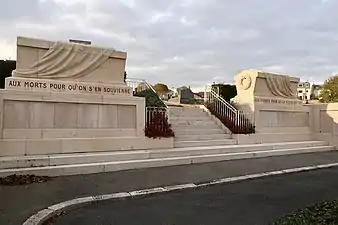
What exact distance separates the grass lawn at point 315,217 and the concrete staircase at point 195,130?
6.85m

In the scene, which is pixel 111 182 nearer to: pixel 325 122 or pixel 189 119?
pixel 189 119

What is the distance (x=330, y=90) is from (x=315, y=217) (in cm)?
2704

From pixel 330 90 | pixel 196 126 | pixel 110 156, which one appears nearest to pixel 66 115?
pixel 110 156

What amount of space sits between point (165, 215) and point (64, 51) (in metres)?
6.53

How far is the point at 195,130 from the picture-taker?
44.7 ft

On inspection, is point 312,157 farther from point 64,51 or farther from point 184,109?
point 64,51

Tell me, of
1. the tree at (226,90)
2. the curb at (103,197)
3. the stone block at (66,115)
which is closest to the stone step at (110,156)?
the stone block at (66,115)

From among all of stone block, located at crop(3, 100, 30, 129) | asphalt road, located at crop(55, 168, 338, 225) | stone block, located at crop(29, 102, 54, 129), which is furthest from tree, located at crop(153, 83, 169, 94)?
asphalt road, located at crop(55, 168, 338, 225)

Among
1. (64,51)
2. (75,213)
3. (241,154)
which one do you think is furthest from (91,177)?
(241,154)

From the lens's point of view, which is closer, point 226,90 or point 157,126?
point 157,126

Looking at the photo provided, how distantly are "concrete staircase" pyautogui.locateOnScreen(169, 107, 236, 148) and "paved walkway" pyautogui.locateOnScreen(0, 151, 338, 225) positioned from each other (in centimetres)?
153

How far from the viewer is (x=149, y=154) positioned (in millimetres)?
10680

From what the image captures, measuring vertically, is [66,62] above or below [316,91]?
below

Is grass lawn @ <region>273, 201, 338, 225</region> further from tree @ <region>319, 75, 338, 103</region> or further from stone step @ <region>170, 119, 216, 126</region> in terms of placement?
tree @ <region>319, 75, 338, 103</region>
